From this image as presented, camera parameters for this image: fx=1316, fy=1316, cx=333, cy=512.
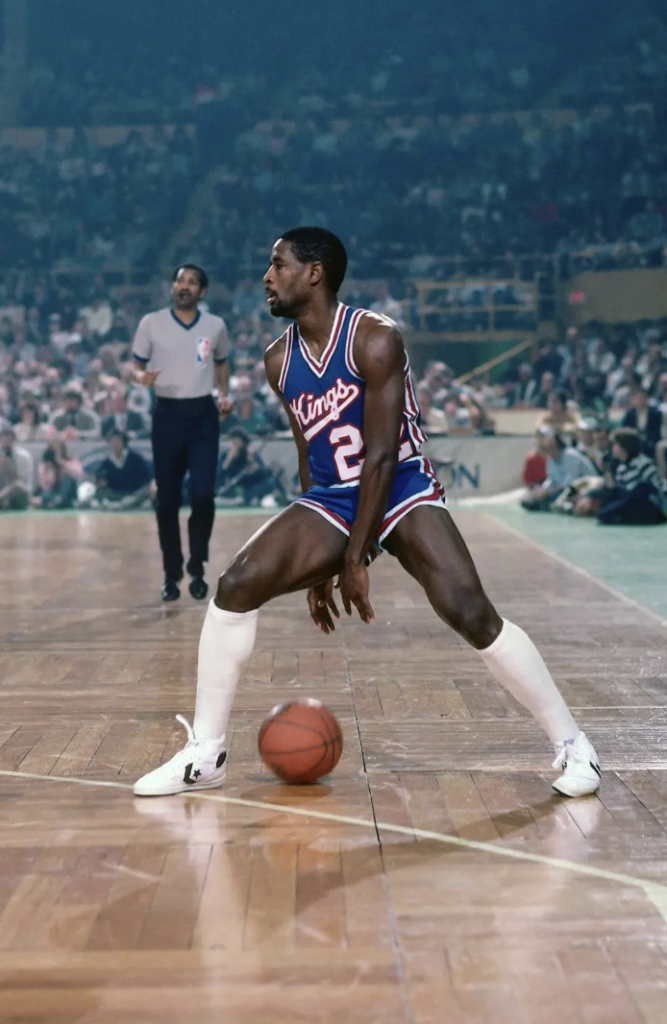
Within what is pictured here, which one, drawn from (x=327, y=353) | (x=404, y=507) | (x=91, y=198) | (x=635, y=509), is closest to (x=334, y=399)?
(x=327, y=353)

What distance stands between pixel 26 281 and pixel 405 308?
680 cm

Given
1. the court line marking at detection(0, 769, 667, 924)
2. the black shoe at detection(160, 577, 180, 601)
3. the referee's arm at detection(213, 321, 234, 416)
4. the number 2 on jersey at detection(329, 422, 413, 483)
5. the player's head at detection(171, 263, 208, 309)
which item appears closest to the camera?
the court line marking at detection(0, 769, 667, 924)

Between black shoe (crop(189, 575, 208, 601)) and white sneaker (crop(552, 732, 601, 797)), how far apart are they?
188 inches

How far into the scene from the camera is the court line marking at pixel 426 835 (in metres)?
3.18

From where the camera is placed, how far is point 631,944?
111 inches

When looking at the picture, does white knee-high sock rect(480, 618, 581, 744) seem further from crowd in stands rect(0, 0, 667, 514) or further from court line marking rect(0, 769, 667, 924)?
crowd in stands rect(0, 0, 667, 514)

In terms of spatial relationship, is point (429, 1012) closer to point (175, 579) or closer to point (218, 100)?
point (175, 579)

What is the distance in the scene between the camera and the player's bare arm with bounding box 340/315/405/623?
12.9 ft

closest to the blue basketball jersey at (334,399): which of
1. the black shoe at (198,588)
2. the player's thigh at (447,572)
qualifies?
the player's thigh at (447,572)

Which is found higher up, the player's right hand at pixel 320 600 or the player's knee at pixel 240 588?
the player's knee at pixel 240 588

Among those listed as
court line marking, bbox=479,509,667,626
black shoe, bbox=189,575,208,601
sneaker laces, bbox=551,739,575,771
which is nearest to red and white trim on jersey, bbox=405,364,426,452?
sneaker laces, bbox=551,739,575,771

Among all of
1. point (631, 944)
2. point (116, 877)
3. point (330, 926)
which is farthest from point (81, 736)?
point (631, 944)

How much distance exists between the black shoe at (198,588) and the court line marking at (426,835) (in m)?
4.29

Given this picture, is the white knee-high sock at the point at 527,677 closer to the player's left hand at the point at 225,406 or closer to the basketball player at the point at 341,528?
the basketball player at the point at 341,528
